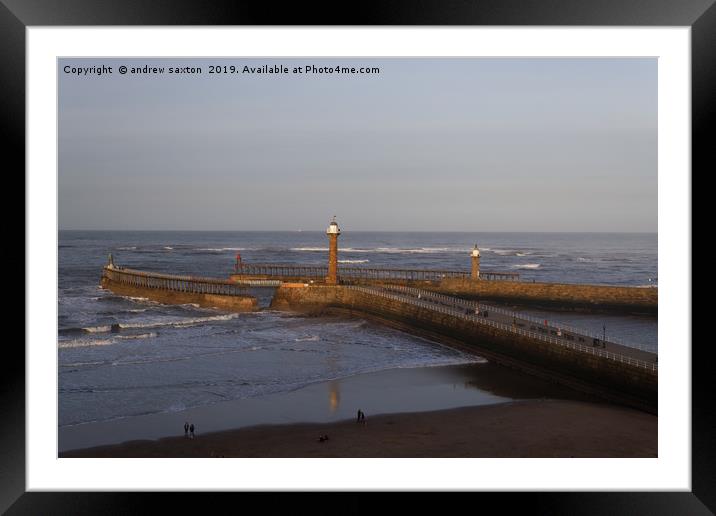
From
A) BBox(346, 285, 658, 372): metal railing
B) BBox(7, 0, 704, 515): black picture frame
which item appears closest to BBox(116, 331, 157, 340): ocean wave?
BBox(346, 285, 658, 372): metal railing

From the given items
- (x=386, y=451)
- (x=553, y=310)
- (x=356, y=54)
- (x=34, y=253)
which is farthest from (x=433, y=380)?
(x=553, y=310)

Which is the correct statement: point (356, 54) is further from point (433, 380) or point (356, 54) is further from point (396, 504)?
point (433, 380)

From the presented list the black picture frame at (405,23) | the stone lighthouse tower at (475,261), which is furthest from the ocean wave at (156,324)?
the black picture frame at (405,23)

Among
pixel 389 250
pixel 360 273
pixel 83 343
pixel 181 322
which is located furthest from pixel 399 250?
pixel 83 343

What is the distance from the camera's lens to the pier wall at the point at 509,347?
10.8m

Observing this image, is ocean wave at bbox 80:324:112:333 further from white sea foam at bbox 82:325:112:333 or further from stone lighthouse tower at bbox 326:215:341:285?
stone lighthouse tower at bbox 326:215:341:285

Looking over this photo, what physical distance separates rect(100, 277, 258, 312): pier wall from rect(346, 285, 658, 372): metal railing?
4.24m

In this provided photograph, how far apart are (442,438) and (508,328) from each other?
5.41 metres

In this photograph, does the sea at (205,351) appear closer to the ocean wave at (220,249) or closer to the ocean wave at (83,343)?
the ocean wave at (83,343)

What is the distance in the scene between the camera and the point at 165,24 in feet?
22.9

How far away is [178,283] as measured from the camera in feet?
88.8

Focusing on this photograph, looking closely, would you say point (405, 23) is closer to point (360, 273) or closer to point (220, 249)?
point (360, 273)

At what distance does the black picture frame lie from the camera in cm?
690

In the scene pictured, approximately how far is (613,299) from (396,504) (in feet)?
60.3
